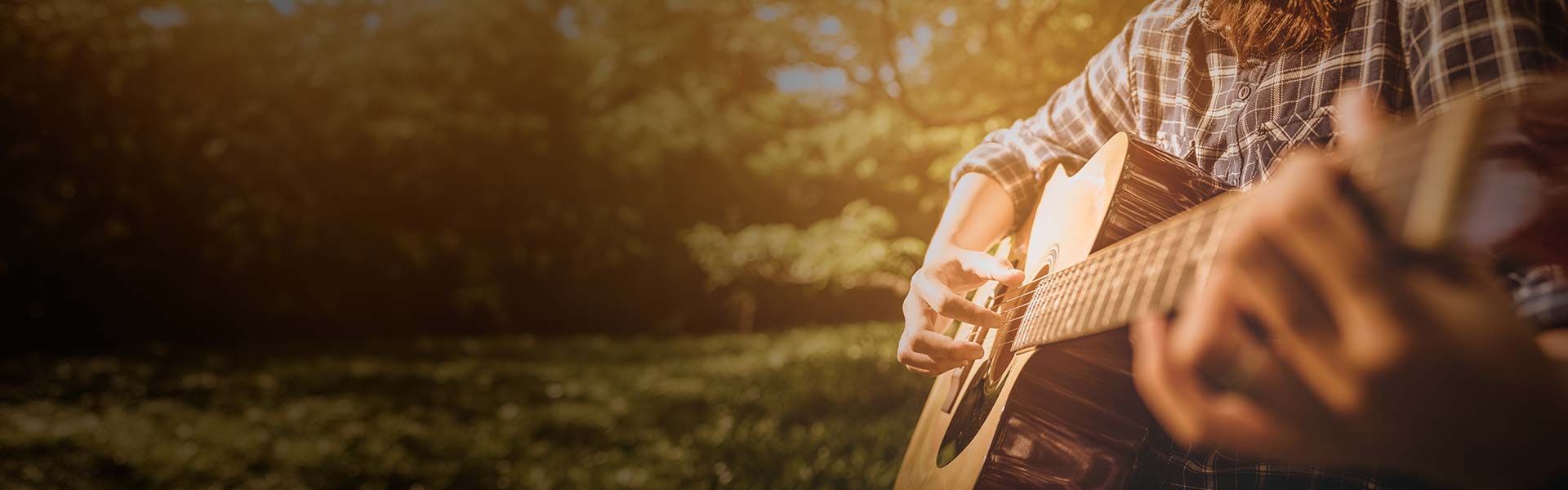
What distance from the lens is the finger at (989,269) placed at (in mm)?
1019

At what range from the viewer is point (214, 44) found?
5.02 metres

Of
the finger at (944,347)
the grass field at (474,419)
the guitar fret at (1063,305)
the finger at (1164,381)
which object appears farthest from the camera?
the grass field at (474,419)

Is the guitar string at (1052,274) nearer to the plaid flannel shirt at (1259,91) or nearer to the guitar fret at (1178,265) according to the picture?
the guitar fret at (1178,265)

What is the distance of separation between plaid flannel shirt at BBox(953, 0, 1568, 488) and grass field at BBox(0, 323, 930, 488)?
171cm

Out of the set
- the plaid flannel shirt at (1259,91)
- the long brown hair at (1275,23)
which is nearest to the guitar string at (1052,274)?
the plaid flannel shirt at (1259,91)

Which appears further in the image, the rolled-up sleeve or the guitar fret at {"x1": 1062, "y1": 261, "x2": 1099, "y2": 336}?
the rolled-up sleeve

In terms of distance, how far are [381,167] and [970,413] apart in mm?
5639

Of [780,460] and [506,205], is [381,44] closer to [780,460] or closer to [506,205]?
[506,205]

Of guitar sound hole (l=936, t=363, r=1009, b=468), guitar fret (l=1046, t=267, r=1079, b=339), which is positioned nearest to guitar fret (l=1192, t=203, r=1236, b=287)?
guitar fret (l=1046, t=267, r=1079, b=339)

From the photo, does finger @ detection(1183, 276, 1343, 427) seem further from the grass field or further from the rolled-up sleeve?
the grass field

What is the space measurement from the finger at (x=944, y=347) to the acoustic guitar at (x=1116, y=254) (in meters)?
0.02

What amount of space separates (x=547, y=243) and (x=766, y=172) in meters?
2.44

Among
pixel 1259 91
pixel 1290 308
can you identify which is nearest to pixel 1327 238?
pixel 1290 308

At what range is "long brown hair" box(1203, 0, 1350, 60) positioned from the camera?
0.86 m
